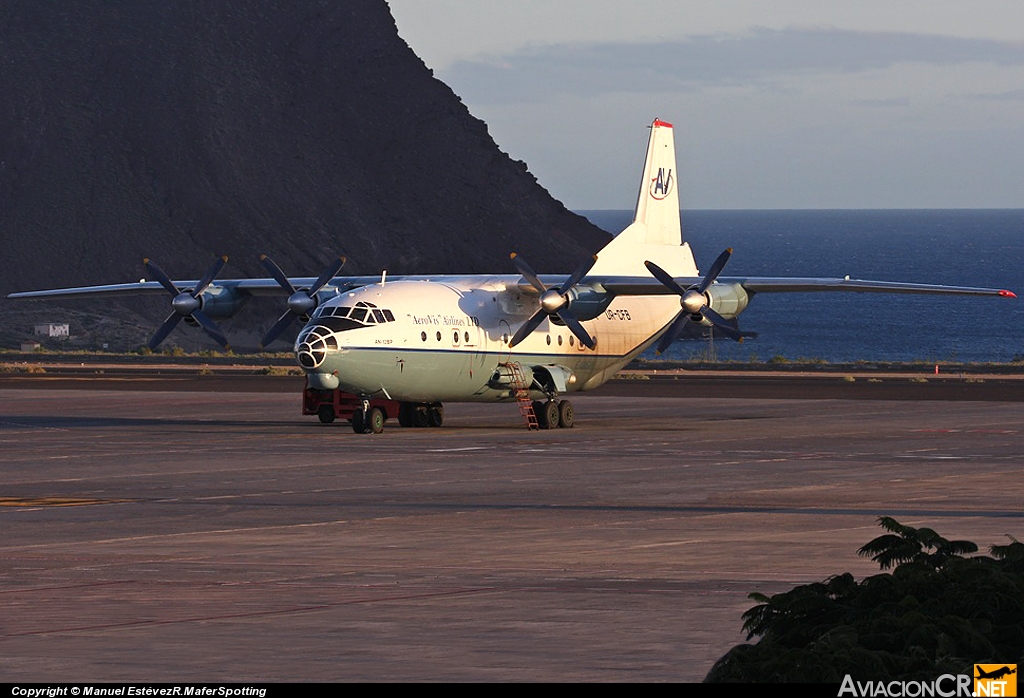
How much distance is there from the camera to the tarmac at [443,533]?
47.8ft

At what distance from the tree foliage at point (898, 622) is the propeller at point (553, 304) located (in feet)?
110

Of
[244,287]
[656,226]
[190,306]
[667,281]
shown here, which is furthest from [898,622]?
[656,226]

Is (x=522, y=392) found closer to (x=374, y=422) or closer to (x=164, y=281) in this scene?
(x=374, y=422)

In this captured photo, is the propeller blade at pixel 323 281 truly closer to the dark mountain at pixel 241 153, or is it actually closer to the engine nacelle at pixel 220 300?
the engine nacelle at pixel 220 300

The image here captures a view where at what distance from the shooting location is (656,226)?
54812mm

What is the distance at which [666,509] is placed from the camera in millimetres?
26797

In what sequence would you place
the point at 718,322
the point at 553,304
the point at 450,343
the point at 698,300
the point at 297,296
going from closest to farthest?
the point at 450,343 < the point at 553,304 < the point at 698,300 < the point at 718,322 < the point at 297,296

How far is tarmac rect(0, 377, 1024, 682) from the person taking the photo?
14.6 meters

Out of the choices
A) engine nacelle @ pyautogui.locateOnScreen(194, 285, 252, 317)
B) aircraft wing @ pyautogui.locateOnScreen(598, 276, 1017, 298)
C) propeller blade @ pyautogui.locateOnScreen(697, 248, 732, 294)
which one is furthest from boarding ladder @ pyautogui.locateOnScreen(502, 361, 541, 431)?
engine nacelle @ pyautogui.locateOnScreen(194, 285, 252, 317)

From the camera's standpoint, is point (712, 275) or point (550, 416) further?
point (712, 275)

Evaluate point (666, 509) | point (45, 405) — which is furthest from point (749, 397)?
point (666, 509)

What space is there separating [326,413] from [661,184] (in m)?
14.6

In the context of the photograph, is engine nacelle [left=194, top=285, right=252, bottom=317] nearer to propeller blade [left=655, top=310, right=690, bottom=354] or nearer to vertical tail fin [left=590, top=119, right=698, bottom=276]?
vertical tail fin [left=590, top=119, right=698, bottom=276]

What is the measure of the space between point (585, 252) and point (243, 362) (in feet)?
222
